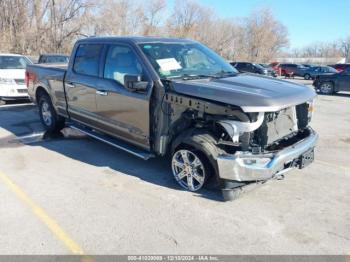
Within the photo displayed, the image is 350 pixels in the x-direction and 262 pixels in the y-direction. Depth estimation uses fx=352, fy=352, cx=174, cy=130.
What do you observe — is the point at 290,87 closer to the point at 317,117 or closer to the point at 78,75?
the point at 78,75

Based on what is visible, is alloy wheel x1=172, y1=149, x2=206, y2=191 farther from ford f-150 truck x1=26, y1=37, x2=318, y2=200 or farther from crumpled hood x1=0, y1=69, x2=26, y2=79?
crumpled hood x1=0, y1=69, x2=26, y2=79

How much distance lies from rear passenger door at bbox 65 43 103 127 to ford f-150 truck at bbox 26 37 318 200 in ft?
0.07

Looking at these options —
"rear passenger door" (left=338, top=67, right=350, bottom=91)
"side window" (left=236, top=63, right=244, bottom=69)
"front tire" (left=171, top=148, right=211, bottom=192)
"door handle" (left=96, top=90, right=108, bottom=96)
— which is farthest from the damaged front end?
"side window" (left=236, top=63, right=244, bottom=69)

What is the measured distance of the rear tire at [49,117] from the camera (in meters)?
7.44

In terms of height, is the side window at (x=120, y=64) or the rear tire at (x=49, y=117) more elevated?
the side window at (x=120, y=64)

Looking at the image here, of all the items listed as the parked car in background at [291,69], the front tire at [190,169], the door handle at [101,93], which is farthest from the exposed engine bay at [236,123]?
the parked car in background at [291,69]

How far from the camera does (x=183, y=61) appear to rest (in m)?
5.10

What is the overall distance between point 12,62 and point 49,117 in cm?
562

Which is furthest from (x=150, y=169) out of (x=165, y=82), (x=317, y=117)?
(x=317, y=117)

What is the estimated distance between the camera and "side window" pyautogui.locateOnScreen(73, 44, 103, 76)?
5750 millimetres

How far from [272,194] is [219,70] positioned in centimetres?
199

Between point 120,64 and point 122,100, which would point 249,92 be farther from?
point 120,64

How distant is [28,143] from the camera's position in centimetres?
688

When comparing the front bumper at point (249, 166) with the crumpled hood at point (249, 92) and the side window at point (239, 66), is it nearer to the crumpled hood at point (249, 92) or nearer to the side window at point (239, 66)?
the crumpled hood at point (249, 92)
